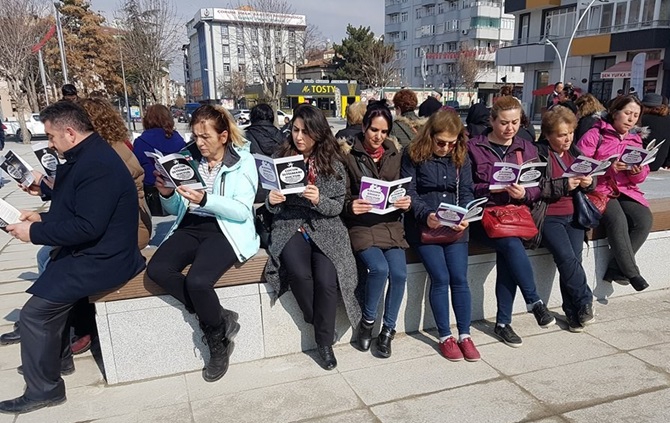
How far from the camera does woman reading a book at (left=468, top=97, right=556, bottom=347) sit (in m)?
3.86

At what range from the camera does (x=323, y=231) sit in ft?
11.7

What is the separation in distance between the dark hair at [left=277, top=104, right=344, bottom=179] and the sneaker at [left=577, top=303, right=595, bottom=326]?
2340 mm

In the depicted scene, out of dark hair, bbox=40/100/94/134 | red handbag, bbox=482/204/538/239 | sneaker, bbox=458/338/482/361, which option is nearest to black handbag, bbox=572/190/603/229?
red handbag, bbox=482/204/538/239

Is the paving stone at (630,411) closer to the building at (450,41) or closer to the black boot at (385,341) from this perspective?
the black boot at (385,341)

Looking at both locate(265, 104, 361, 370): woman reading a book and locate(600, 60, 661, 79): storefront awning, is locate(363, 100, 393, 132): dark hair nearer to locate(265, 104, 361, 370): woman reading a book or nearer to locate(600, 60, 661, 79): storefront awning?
locate(265, 104, 361, 370): woman reading a book

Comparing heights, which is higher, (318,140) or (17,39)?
(17,39)

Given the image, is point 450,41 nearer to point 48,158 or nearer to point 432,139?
point 432,139

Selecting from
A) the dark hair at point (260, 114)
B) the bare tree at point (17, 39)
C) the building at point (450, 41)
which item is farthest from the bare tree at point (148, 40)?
the building at point (450, 41)

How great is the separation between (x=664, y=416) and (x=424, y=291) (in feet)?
5.79

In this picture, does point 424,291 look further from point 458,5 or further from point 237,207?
point 458,5

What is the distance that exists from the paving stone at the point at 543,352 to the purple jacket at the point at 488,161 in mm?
1115

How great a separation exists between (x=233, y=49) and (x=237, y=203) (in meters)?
92.9

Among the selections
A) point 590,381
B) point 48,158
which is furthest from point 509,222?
point 48,158

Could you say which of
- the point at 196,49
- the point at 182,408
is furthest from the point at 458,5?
A: the point at 182,408
